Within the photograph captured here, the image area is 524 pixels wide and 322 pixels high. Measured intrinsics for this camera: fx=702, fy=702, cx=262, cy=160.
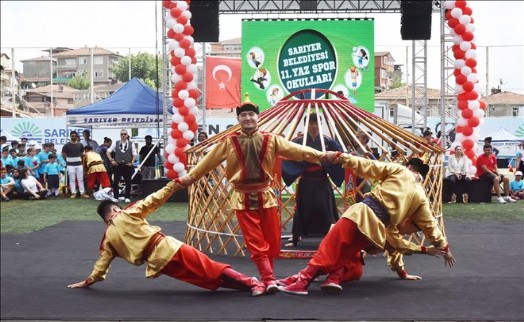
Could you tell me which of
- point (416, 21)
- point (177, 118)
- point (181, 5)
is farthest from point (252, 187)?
point (416, 21)

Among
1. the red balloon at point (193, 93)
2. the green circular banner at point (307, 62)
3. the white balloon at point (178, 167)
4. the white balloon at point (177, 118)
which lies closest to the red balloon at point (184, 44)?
the red balloon at point (193, 93)

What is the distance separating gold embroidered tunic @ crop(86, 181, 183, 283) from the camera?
3910mm

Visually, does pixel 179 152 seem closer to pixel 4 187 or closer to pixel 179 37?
pixel 179 37

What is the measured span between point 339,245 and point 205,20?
6.93 metres

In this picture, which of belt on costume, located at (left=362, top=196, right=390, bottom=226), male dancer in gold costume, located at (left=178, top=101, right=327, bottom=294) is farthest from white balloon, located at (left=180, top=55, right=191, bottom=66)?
belt on costume, located at (left=362, top=196, right=390, bottom=226)

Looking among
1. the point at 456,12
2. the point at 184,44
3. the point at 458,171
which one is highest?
the point at 456,12

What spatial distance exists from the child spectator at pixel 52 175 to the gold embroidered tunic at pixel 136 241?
18.7ft

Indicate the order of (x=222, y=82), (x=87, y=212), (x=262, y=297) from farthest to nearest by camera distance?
1. (x=222, y=82)
2. (x=87, y=212)
3. (x=262, y=297)

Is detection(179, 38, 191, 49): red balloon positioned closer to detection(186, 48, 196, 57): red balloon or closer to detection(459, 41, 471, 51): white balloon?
detection(186, 48, 196, 57): red balloon

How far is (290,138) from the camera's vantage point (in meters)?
5.82

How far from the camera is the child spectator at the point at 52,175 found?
945 cm

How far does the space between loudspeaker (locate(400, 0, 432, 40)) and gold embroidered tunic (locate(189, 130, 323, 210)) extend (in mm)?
6610

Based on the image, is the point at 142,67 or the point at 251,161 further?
the point at 142,67

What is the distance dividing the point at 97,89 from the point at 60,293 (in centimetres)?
2157
